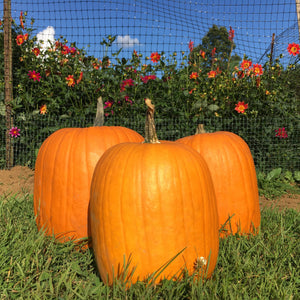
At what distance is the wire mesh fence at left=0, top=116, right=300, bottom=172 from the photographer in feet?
13.3

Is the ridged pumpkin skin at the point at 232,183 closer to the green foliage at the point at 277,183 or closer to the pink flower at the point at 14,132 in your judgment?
the green foliage at the point at 277,183

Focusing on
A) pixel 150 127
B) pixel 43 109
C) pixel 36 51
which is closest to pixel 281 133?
pixel 150 127

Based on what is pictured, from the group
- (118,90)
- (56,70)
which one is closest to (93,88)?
(118,90)

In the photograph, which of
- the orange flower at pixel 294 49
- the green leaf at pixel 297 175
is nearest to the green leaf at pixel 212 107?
the orange flower at pixel 294 49

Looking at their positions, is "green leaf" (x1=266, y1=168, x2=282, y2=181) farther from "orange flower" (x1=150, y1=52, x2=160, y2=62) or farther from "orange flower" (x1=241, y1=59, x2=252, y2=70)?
"orange flower" (x1=150, y1=52, x2=160, y2=62)

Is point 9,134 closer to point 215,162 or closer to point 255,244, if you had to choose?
point 215,162

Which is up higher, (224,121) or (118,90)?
(118,90)

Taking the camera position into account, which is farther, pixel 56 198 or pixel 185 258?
pixel 56 198

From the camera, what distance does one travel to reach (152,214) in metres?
1.34

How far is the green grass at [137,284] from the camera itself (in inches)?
50.9

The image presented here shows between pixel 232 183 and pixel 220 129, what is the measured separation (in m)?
2.30

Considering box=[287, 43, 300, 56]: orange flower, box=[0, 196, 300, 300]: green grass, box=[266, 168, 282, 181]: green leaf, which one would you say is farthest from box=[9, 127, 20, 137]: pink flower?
box=[287, 43, 300, 56]: orange flower

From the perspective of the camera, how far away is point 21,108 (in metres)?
4.35

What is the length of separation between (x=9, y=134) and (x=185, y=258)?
366 cm
